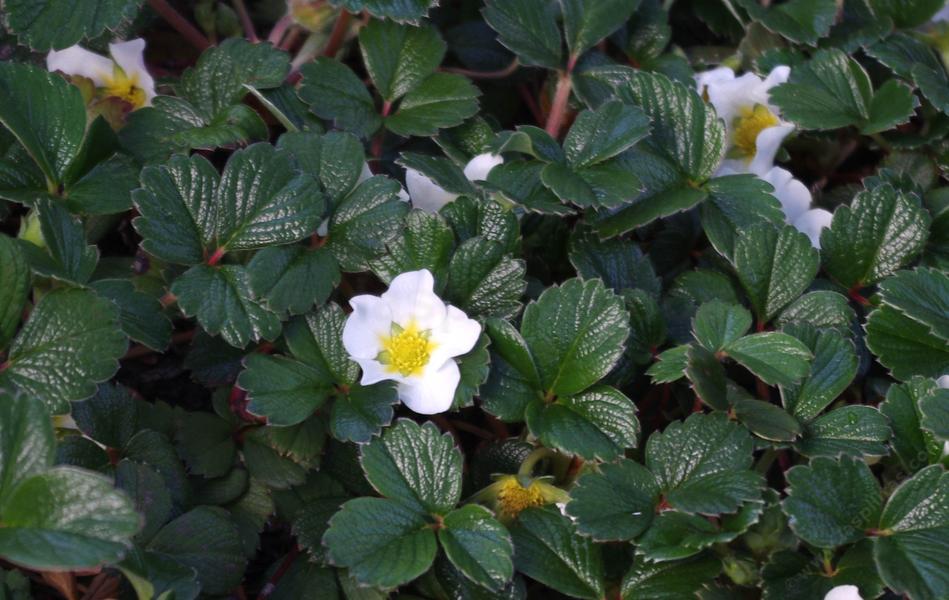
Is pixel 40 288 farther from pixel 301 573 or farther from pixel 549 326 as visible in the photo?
pixel 549 326

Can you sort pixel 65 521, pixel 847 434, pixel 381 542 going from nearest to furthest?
pixel 65 521
pixel 381 542
pixel 847 434

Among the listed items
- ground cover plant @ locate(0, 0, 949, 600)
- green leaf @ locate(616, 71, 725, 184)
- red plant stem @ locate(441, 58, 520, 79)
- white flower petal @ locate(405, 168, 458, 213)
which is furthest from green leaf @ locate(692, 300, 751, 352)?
red plant stem @ locate(441, 58, 520, 79)

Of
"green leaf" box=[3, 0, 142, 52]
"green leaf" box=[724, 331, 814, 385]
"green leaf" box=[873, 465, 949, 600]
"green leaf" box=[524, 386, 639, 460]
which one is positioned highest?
"green leaf" box=[3, 0, 142, 52]

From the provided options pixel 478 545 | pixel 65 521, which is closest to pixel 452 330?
pixel 478 545

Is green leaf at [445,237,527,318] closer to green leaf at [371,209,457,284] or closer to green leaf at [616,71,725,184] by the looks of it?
green leaf at [371,209,457,284]

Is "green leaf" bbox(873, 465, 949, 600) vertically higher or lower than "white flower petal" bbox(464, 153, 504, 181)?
lower

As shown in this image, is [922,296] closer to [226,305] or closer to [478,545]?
[478,545]
